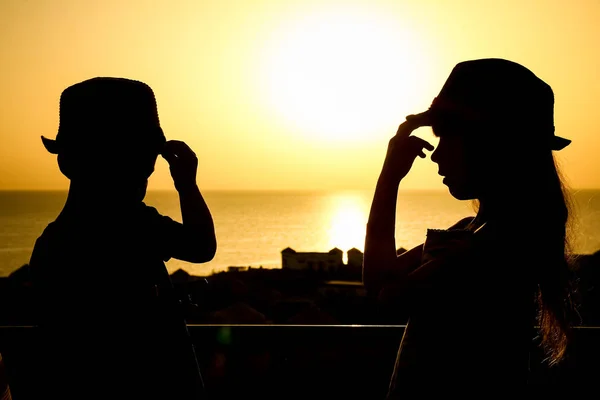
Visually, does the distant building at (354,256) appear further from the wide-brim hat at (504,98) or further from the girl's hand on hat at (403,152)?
the wide-brim hat at (504,98)

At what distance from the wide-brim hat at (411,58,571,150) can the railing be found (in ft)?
5.62

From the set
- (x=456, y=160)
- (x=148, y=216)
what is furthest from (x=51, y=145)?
(x=456, y=160)

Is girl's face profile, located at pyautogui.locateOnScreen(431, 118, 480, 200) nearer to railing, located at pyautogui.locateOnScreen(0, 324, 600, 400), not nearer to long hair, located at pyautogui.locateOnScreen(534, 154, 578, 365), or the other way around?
long hair, located at pyautogui.locateOnScreen(534, 154, 578, 365)

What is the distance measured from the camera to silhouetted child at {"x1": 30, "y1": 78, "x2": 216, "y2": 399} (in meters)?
1.38

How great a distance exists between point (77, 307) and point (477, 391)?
105 cm

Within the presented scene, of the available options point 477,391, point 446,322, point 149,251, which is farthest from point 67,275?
point 477,391

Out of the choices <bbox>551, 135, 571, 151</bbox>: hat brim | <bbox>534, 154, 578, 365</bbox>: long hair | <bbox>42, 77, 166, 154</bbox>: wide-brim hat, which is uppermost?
<bbox>42, 77, 166, 154</bbox>: wide-brim hat

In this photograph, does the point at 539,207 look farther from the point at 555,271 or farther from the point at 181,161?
the point at 181,161

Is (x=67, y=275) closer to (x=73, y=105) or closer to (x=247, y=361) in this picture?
(x=73, y=105)

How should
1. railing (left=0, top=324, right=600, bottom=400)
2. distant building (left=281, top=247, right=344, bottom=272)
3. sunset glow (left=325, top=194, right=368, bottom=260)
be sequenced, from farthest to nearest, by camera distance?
sunset glow (left=325, top=194, right=368, bottom=260), distant building (left=281, top=247, right=344, bottom=272), railing (left=0, top=324, right=600, bottom=400)

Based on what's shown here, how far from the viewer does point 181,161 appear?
4.89 ft

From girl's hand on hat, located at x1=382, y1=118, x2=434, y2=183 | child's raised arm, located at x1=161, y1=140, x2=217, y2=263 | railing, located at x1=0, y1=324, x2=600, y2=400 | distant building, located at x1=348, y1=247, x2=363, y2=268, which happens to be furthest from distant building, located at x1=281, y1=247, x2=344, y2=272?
child's raised arm, located at x1=161, y1=140, x2=217, y2=263

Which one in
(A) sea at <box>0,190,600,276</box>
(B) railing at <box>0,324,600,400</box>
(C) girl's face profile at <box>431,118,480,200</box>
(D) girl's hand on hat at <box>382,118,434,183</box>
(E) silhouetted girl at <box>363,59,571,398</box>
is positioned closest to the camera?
(E) silhouetted girl at <box>363,59,571,398</box>

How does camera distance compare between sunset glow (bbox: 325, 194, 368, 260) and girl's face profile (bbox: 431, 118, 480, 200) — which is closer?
girl's face profile (bbox: 431, 118, 480, 200)
